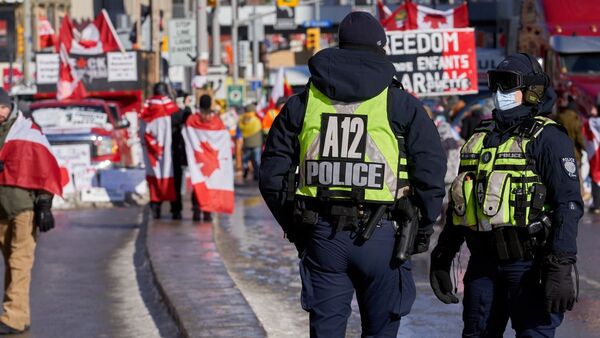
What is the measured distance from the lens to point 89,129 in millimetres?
25719

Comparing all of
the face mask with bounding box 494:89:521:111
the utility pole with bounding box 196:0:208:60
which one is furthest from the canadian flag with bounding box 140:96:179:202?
the face mask with bounding box 494:89:521:111

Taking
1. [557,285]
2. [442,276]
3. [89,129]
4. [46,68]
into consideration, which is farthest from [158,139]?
[46,68]

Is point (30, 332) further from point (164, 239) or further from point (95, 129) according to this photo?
point (95, 129)

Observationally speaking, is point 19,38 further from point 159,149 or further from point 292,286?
point 292,286

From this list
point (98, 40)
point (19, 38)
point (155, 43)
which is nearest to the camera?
point (98, 40)

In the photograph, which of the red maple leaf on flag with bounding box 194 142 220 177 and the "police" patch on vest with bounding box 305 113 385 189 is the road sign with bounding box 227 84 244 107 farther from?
the "police" patch on vest with bounding box 305 113 385 189

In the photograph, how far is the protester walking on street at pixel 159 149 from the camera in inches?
738

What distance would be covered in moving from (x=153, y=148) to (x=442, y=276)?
12.8 m

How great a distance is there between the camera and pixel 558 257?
245 inches

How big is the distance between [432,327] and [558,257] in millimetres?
3760

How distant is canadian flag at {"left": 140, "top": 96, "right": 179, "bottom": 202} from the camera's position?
19.0 metres

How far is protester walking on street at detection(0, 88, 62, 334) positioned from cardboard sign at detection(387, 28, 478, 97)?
10.5 meters

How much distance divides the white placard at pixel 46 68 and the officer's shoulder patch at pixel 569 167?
42113mm

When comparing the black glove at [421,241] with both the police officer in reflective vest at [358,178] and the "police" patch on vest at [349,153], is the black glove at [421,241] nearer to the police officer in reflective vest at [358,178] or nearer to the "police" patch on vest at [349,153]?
the police officer in reflective vest at [358,178]
